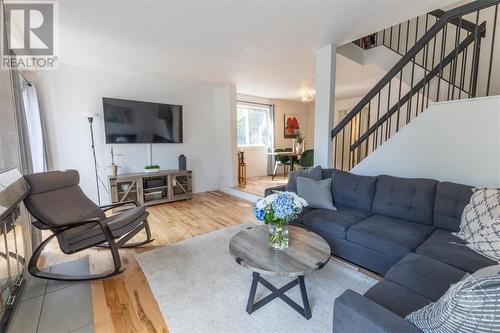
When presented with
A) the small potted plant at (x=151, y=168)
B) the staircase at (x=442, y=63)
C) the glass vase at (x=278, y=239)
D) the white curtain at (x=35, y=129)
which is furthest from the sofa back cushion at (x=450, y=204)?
the white curtain at (x=35, y=129)

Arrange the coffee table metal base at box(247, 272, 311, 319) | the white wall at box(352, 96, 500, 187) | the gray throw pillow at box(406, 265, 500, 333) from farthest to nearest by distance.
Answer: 1. the white wall at box(352, 96, 500, 187)
2. the coffee table metal base at box(247, 272, 311, 319)
3. the gray throw pillow at box(406, 265, 500, 333)

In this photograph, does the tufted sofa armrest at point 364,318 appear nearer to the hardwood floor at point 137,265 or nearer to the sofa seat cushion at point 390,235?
the sofa seat cushion at point 390,235

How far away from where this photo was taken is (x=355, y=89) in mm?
5605

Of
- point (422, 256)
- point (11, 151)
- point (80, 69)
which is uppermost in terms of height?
point (80, 69)

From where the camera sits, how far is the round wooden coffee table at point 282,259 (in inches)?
57.1

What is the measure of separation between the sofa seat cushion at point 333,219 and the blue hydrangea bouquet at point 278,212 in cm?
70

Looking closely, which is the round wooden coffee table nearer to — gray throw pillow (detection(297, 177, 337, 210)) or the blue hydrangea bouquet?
the blue hydrangea bouquet

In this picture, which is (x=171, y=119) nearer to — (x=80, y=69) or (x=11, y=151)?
(x=80, y=69)

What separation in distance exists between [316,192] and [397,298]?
154 centimetres

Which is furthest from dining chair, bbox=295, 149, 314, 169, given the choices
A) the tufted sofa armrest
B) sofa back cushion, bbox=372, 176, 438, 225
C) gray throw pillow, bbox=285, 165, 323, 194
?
the tufted sofa armrest

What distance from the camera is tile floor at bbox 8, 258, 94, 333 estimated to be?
154cm

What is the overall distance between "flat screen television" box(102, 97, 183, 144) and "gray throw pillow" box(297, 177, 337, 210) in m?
2.98

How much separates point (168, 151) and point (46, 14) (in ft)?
9.28

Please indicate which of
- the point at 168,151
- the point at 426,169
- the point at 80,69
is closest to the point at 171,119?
the point at 168,151
